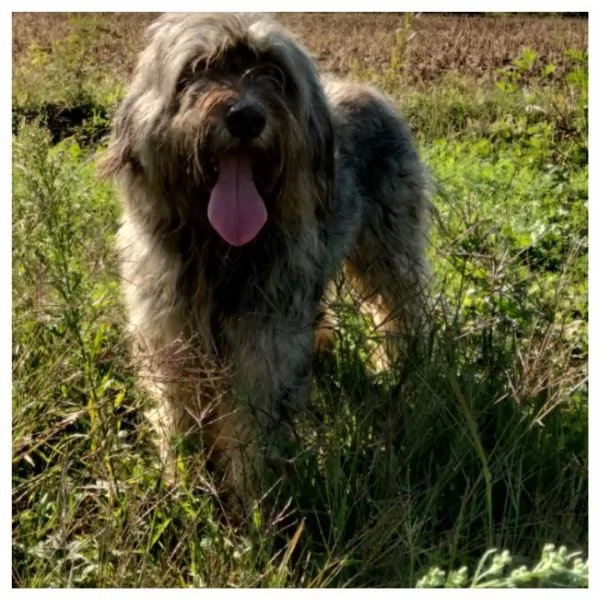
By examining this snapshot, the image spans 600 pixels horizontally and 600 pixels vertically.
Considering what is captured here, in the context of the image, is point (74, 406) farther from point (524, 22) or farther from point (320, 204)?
point (524, 22)

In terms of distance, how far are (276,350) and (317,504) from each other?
689mm

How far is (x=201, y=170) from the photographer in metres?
3.69

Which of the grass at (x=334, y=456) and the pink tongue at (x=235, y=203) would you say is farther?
the pink tongue at (x=235, y=203)

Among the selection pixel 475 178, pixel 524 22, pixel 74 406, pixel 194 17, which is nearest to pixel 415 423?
pixel 74 406

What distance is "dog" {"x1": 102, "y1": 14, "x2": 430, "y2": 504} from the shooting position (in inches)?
145

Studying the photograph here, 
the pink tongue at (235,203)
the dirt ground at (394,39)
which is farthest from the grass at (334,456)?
the dirt ground at (394,39)

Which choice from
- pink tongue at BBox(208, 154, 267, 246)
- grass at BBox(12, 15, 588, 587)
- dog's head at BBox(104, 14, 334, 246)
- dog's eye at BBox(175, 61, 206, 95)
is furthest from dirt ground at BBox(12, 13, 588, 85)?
pink tongue at BBox(208, 154, 267, 246)

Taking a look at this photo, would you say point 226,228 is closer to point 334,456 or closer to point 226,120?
point 226,120

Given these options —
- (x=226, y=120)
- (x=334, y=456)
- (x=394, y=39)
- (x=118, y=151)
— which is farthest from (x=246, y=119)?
(x=394, y=39)

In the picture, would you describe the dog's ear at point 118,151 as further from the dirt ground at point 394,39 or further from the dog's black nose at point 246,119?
the dirt ground at point 394,39

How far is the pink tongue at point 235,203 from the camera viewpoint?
373 cm

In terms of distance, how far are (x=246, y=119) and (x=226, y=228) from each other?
453 mm

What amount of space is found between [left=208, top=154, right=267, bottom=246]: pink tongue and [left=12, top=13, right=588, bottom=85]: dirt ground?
6407 mm

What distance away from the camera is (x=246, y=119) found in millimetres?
3547
